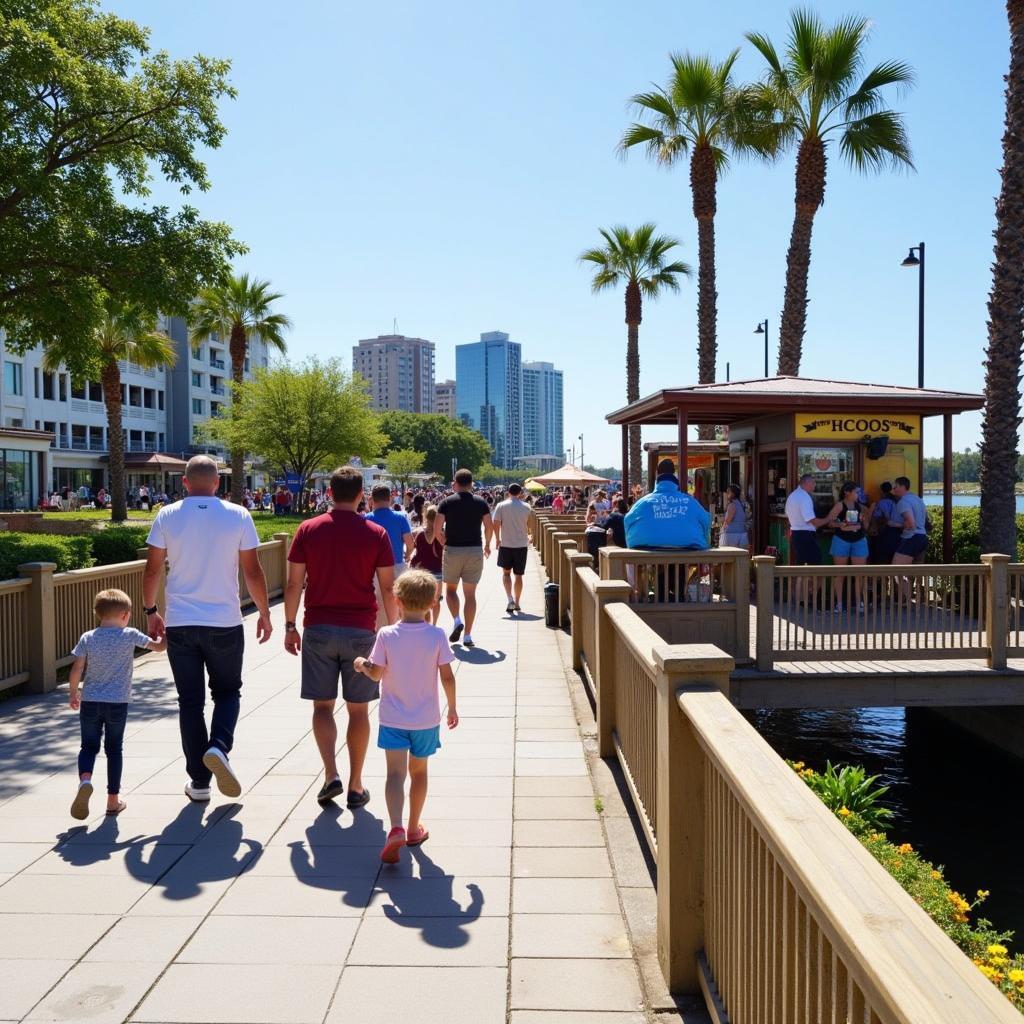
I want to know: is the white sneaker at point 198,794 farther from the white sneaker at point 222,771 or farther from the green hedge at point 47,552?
the green hedge at point 47,552

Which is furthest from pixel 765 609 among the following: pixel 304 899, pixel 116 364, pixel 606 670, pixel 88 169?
pixel 116 364

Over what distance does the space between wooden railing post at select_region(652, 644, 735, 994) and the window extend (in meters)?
61.7

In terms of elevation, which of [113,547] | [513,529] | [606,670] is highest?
[513,529]

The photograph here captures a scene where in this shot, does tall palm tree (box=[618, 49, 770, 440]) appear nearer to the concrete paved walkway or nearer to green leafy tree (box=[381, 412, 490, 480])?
the concrete paved walkway

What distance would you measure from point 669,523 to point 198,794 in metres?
5.29

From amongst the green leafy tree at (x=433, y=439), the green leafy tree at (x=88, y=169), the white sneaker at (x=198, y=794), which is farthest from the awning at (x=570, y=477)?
the green leafy tree at (x=433, y=439)

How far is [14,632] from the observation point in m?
8.90

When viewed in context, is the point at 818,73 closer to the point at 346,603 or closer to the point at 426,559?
the point at 426,559

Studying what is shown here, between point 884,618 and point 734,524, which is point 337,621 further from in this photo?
point 734,524

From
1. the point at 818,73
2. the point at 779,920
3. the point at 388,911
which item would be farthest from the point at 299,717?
the point at 818,73

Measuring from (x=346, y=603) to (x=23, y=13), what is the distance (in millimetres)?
13654

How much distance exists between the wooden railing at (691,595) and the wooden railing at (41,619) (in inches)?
137

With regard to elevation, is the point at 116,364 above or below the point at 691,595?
above

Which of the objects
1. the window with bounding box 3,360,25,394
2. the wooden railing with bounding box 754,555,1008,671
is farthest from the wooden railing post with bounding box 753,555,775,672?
the window with bounding box 3,360,25,394
